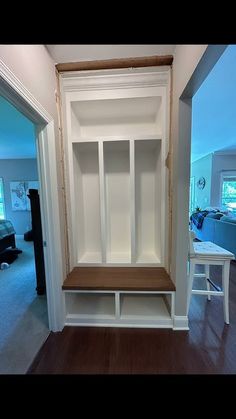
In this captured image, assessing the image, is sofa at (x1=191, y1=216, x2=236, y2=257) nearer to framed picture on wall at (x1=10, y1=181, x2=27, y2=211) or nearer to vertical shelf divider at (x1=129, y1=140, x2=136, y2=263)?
vertical shelf divider at (x1=129, y1=140, x2=136, y2=263)

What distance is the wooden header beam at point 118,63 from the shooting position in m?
1.68

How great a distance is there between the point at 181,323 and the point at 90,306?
0.94 metres

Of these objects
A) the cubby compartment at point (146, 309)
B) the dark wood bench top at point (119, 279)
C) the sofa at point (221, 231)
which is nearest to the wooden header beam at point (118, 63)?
the dark wood bench top at point (119, 279)

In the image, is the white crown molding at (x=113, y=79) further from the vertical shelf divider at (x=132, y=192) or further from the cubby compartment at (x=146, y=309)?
the cubby compartment at (x=146, y=309)

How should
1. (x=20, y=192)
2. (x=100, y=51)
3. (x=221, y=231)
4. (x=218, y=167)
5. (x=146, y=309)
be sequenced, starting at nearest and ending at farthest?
(x=100, y=51) < (x=146, y=309) < (x=221, y=231) < (x=20, y=192) < (x=218, y=167)

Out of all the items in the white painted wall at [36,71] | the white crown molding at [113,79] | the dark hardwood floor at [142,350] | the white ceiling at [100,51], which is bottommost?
the dark hardwood floor at [142,350]

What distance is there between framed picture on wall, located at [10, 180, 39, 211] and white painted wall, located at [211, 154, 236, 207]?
5521 mm

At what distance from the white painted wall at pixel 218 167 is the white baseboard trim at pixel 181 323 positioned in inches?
199

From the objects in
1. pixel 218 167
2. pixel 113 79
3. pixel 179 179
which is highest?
pixel 113 79

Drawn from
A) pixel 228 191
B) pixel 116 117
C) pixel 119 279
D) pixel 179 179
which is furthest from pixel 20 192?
pixel 228 191

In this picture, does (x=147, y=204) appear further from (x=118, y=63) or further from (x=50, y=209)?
(x=118, y=63)

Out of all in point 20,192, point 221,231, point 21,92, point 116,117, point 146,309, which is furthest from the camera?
point 20,192

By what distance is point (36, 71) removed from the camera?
1.37 meters

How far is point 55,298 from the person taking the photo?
1.68 metres
